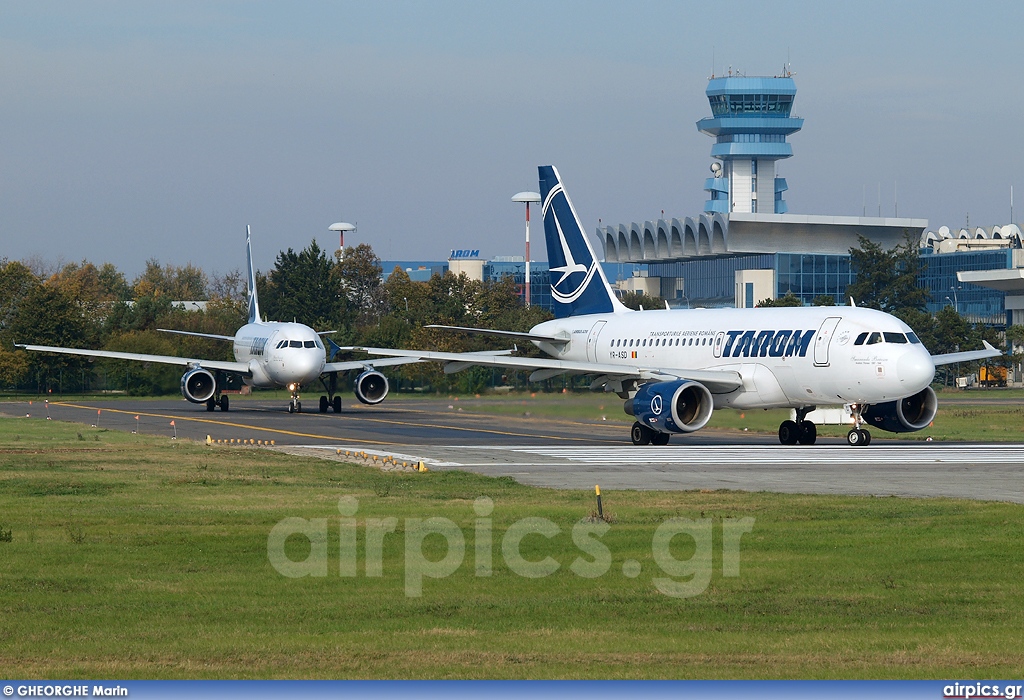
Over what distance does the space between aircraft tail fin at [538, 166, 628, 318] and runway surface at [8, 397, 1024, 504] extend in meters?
4.29

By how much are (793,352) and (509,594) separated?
2290 centimetres

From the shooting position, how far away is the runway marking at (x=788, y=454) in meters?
30.0

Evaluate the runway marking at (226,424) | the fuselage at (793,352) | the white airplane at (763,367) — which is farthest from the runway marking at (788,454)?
the runway marking at (226,424)

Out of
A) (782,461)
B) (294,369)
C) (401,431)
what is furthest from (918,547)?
(294,369)

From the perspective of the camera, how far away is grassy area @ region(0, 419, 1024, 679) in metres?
10.3

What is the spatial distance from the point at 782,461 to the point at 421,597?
18.7m

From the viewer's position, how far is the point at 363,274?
158 meters

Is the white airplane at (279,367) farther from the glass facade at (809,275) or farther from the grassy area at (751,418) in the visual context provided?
the glass facade at (809,275)

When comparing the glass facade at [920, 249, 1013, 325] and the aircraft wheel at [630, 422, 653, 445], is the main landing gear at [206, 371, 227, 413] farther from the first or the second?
the glass facade at [920, 249, 1013, 325]

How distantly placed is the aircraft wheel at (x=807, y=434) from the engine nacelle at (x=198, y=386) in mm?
31390

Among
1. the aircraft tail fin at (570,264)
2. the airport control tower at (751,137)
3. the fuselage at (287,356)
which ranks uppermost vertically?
the airport control tower at (751,137)

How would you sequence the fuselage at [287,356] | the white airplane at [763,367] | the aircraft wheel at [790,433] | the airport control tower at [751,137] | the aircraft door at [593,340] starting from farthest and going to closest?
the airport control tower at [751,137]
the fuselage at [287,356]
the aircraft door at [593,340]
the aircraft wheel at [790,433]
the white airplane at [763,367]

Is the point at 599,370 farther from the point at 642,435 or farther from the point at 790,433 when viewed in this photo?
the point at 790,433

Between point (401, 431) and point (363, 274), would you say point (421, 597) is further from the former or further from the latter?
point (363, 274)
